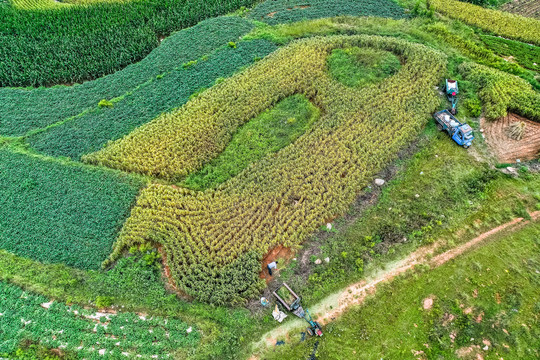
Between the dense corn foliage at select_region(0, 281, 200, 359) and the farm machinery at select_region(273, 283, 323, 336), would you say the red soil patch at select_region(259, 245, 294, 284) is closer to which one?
the farm machinery at select_region(273, 283, 323, 336)

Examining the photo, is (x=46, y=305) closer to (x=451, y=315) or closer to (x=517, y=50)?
(x=451, y=315)

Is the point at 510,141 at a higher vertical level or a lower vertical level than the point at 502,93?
lower

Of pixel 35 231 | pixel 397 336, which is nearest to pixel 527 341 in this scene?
pixel 397 336

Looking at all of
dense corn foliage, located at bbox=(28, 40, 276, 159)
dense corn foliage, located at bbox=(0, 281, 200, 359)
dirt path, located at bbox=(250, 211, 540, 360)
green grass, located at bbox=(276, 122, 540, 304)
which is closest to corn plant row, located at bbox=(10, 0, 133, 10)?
dense corn foliage, located at bbox=(28, 40, 276, 159)

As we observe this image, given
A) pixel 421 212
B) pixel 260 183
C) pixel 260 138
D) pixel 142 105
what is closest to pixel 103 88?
pixel 142 105

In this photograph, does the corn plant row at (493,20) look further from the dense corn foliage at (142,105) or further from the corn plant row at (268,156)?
the dense corn foliage at (142,105)

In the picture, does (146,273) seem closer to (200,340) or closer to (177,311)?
(177,311)
